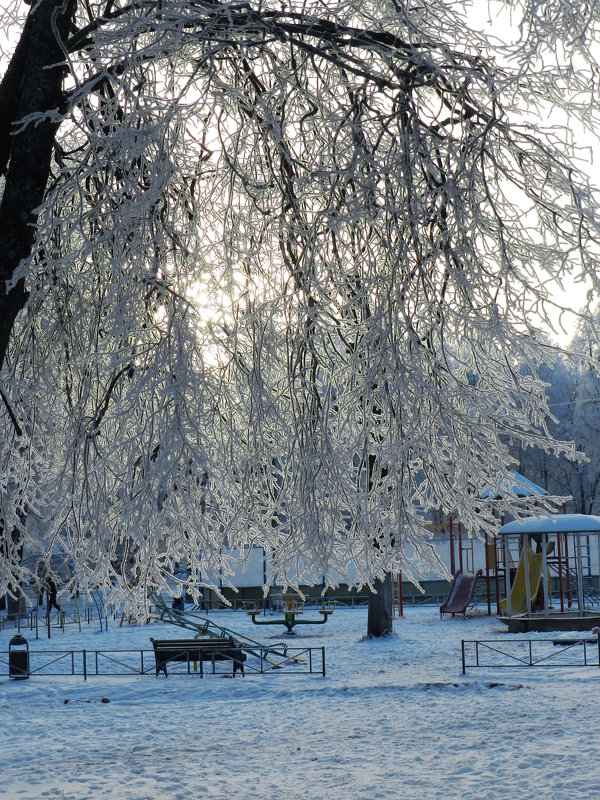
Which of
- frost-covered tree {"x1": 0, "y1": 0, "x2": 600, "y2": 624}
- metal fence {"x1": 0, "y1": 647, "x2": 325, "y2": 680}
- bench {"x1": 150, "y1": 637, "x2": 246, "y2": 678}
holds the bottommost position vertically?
metal fence {"x1": 0, "y1": 647, "x2": 325, "y2": 680}

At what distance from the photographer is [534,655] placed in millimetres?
17031

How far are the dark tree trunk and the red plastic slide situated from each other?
22.0 metres

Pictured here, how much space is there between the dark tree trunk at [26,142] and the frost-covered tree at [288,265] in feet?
0.05

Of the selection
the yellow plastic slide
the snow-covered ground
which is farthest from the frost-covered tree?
the yellow plastic slide

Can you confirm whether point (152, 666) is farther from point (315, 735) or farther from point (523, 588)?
point (523, 588)

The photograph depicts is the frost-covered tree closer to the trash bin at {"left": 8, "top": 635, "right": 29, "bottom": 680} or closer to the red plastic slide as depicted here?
the trash bin at {"left": 8, "top": 635, "right": 29, "bottom": 680}

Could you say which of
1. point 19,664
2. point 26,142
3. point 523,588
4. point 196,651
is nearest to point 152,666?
point 196,651

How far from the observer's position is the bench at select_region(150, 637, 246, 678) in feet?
50.0

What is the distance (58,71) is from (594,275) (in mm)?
3468

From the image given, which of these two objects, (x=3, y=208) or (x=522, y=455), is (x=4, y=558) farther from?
(x=522, y=455)

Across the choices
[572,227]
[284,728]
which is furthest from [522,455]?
[572,227]

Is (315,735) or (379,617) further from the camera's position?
(379,617)

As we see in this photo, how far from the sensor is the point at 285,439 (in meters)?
5.76

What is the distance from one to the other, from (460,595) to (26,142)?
23536 mm
